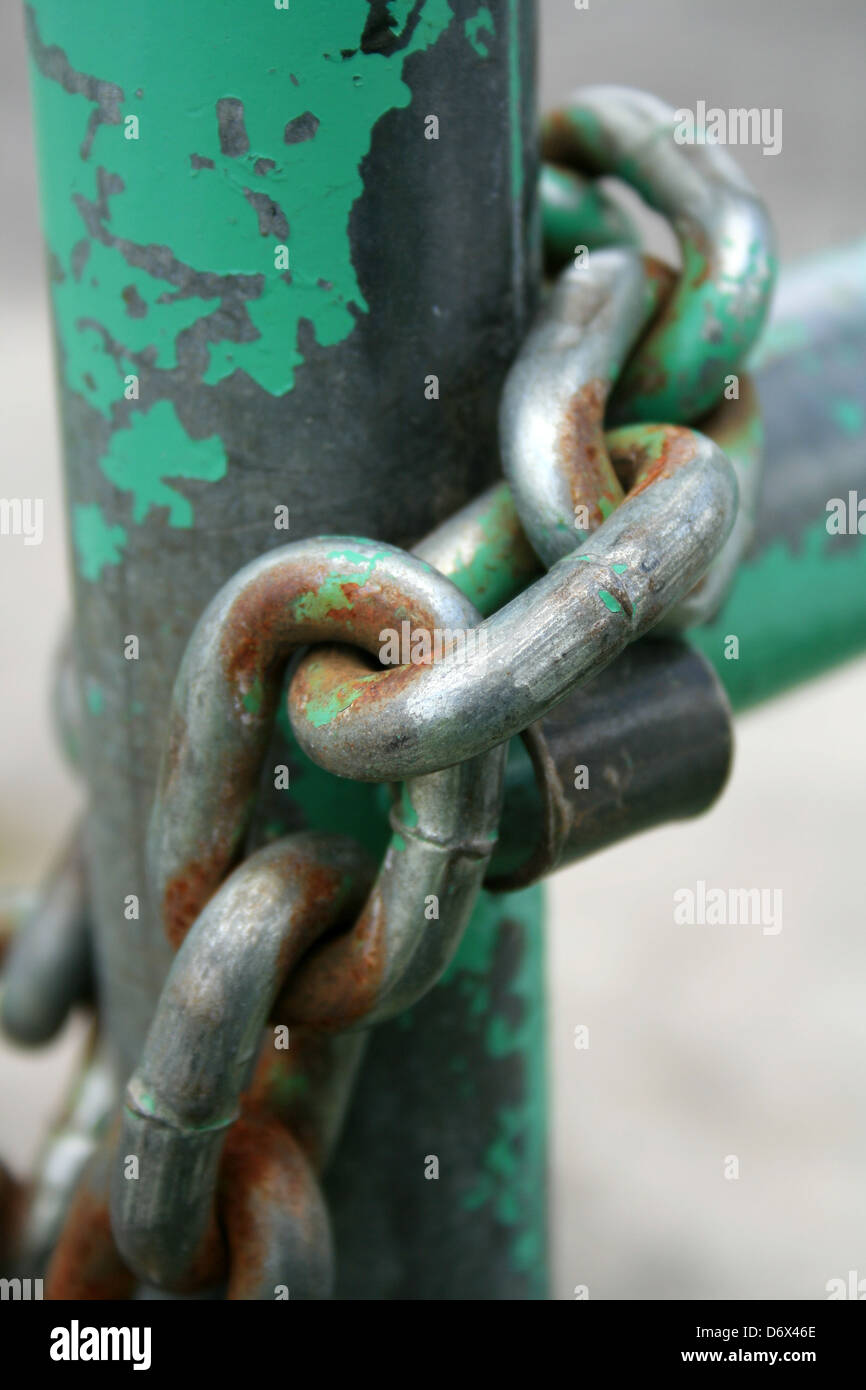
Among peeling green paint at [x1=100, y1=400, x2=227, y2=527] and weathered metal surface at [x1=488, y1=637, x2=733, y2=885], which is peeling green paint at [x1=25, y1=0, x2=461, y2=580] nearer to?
peeling green paint at [x1=100, y1=400, x2=227, y2=527]

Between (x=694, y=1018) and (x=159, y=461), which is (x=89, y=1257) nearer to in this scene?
(x=159, y=461)

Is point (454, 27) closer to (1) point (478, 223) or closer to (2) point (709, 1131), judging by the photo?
(1) point (478, 223)

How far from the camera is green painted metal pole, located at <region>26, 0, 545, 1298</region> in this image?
492 mm

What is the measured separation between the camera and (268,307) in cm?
51

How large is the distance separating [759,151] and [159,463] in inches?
141

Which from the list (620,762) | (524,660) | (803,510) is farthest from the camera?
(803,510)

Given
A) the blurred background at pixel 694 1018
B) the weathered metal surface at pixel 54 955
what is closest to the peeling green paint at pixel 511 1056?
the weathered metal surface at pixel 54 955

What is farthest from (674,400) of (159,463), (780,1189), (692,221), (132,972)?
(780,1189)

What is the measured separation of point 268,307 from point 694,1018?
63.4 inches

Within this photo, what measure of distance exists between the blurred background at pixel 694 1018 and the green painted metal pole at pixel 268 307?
0.67 metres

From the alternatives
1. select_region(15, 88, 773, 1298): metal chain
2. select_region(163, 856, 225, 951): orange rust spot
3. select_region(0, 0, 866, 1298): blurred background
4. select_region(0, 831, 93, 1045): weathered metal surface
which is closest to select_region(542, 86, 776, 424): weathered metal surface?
select_region(15, 88, 773, 1298): metal chain

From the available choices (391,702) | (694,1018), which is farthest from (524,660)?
(694,1018)

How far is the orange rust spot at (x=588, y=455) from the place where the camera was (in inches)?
20.5

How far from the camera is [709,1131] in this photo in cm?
186
